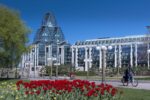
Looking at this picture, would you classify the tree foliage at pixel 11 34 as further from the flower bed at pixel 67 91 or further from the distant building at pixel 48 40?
the distant building at pixel 48 40

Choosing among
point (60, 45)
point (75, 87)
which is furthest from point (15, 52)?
point (60, 45)

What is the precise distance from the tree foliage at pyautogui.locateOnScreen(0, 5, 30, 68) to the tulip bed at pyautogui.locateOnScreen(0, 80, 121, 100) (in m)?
28.6

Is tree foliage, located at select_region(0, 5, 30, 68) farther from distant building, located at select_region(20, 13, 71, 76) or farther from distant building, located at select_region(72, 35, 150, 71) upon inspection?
distant building, located at select_region(20, 13, 71, 76)

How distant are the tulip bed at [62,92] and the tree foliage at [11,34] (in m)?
28.6

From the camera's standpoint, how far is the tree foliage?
39.1m

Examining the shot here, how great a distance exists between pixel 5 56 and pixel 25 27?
3882 millimetres

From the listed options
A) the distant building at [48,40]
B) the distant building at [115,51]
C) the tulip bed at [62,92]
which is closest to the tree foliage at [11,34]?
the tulip bed at [62,92]

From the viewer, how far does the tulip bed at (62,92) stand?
9480 millimetres

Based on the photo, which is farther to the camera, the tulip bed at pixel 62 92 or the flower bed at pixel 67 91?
the flower bed at pixel 67 91

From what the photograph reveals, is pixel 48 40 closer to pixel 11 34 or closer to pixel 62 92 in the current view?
pixel 11 34

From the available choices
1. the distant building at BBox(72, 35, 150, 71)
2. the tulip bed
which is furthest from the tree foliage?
the distant building at BBox(72, 35, 150, 71)

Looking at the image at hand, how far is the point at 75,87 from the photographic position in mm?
10305

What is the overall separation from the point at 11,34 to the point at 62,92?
1186 inches

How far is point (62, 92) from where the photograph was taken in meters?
9.88
